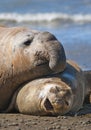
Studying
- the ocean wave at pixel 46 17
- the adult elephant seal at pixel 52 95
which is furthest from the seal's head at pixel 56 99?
the ocean wave at pixel 46 17

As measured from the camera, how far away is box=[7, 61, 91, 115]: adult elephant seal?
20.1 feet

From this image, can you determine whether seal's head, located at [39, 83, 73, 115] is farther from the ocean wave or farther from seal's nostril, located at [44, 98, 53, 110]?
the ocean wave

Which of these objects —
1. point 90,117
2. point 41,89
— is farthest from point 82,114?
point 41,89

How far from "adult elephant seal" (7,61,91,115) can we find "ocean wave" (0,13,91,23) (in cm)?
1061

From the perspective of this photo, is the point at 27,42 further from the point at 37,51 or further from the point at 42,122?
the point at 42,122

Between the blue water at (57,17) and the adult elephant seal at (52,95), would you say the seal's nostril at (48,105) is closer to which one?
the adult elephant seal at (52,95)

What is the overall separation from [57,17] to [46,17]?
1.92ft

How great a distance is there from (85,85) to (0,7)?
16.6 meters

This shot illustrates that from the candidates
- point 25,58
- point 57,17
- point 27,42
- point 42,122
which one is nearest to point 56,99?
point 42,122

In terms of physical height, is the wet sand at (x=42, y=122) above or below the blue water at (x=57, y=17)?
below

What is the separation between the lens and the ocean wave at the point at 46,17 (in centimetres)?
1776

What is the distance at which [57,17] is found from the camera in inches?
747

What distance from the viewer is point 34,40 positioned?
6.62 metres

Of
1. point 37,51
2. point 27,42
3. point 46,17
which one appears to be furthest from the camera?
point 46,17
